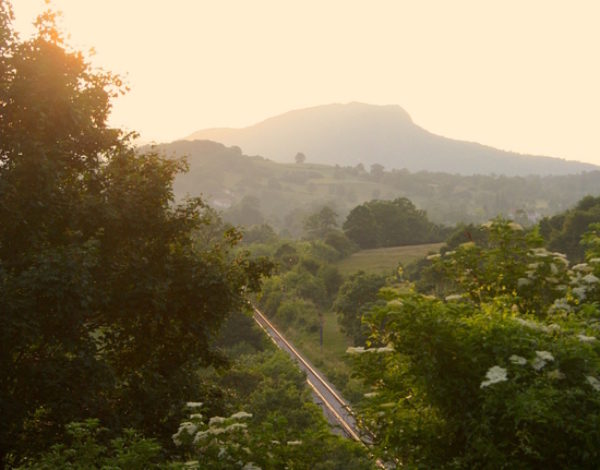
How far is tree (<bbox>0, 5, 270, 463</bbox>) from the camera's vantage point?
1148 centimetres

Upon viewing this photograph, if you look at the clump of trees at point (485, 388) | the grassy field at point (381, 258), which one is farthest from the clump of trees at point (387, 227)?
the clump of trees at point (485, 388)

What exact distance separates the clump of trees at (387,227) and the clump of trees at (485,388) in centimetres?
10317

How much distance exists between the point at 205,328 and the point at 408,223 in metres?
106

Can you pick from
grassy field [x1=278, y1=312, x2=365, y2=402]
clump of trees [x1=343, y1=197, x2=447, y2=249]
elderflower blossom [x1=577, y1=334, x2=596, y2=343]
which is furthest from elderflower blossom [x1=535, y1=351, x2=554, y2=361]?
clump of trees [x1=343, y1=197, x2=447, y2=249]

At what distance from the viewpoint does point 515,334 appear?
8836 millimetres

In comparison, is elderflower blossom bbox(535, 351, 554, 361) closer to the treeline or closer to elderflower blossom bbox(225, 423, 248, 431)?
the treeline

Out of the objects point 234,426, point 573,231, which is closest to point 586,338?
point 234,426

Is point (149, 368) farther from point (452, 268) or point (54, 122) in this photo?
point (452, 268)

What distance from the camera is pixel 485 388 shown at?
8.51 metres

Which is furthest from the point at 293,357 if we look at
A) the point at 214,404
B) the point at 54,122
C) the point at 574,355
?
the point at 574,355

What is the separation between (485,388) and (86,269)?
773 centimetres

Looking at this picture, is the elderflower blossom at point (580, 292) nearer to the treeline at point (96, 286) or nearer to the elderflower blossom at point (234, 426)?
the treeline at point (96, 286)

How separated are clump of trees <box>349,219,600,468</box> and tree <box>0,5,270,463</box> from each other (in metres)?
5.28

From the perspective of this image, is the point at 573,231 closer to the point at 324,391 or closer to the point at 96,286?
the point at 324,391
